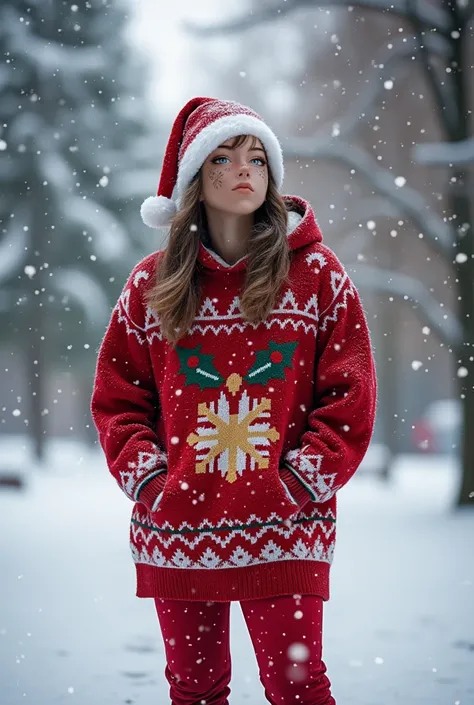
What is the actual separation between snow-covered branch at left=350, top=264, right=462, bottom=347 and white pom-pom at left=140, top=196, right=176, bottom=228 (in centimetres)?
617

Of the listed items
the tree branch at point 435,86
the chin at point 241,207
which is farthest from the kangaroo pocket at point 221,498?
the tree branch at point 435,86

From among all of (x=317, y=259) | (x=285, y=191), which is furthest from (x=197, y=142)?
(x=285, y=191)

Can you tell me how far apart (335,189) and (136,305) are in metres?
10.2

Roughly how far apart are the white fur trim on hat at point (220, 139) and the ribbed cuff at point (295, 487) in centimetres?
78

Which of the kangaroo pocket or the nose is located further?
the nose

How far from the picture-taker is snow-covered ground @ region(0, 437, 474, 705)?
352 cm

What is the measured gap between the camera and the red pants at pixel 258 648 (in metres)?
2.12

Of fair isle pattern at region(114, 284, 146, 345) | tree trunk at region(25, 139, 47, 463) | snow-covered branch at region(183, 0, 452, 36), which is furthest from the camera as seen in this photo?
tree trunk at region(25, 139, 47, 463)

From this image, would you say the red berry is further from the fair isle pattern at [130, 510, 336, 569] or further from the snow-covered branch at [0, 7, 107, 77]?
the snow-covered branch at [0, 7, 107, 77]

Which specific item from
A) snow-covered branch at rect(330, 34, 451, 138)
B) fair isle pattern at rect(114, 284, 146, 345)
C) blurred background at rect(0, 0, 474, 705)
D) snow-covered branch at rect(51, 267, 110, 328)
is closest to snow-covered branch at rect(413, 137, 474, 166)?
blurred background at rect(0, 0, 474, 705)

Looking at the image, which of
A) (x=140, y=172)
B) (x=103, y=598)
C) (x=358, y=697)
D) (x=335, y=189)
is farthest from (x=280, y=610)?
(x=140, y=172)

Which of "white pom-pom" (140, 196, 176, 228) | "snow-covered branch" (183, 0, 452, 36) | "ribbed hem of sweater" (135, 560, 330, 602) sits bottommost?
"ribbed hem of sweater" (135, 560, 330, 602)

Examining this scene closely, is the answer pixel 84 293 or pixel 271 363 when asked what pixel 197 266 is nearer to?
pixel 271 363

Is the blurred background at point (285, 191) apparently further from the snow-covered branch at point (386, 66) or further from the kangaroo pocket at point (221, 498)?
the kangaroo pocket at point (221, 498)
